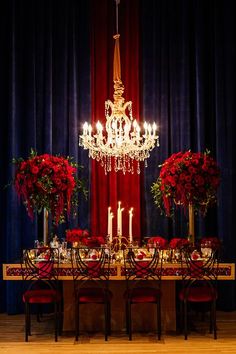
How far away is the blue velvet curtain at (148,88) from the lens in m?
7.72

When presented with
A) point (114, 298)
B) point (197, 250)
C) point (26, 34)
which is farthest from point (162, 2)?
point (114, 298)

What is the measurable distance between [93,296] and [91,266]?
305 millimetres

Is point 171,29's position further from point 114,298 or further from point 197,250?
point 114,298

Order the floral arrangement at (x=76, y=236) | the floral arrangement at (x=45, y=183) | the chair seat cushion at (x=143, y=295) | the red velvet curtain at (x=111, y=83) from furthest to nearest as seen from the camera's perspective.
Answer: the red velvet curtain at (x=111, y=83)
the floral arrangement at (x=76, y=236)
the floral arrangement at (x=45, y=183)
the chair seat cushion at (x=143, y=295)

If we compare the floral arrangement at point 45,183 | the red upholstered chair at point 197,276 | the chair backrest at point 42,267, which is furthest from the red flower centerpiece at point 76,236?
the red upholstered chair at point 197,276

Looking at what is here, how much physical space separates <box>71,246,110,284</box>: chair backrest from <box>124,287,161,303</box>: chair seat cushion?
0.29m

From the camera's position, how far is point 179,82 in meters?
7.88

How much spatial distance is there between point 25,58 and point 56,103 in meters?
0.71

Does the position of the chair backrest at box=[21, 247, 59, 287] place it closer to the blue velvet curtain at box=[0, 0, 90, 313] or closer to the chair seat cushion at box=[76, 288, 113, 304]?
the chair seat cushion at box=[76, 288, 113, 304]

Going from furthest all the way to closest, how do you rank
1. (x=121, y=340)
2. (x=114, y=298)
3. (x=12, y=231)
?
1. (x=12, y=231)
2. (x=114, y=298)
3. (x=121, y=340)

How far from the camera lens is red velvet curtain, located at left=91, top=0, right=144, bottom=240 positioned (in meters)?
7.87

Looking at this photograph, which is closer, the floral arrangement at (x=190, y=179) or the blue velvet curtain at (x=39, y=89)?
the floral arrangement at (x=190, y=179)

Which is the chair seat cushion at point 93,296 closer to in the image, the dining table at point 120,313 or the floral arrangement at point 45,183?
the dining table at point 120,313

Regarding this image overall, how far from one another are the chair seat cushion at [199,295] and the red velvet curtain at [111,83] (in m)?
1.80
